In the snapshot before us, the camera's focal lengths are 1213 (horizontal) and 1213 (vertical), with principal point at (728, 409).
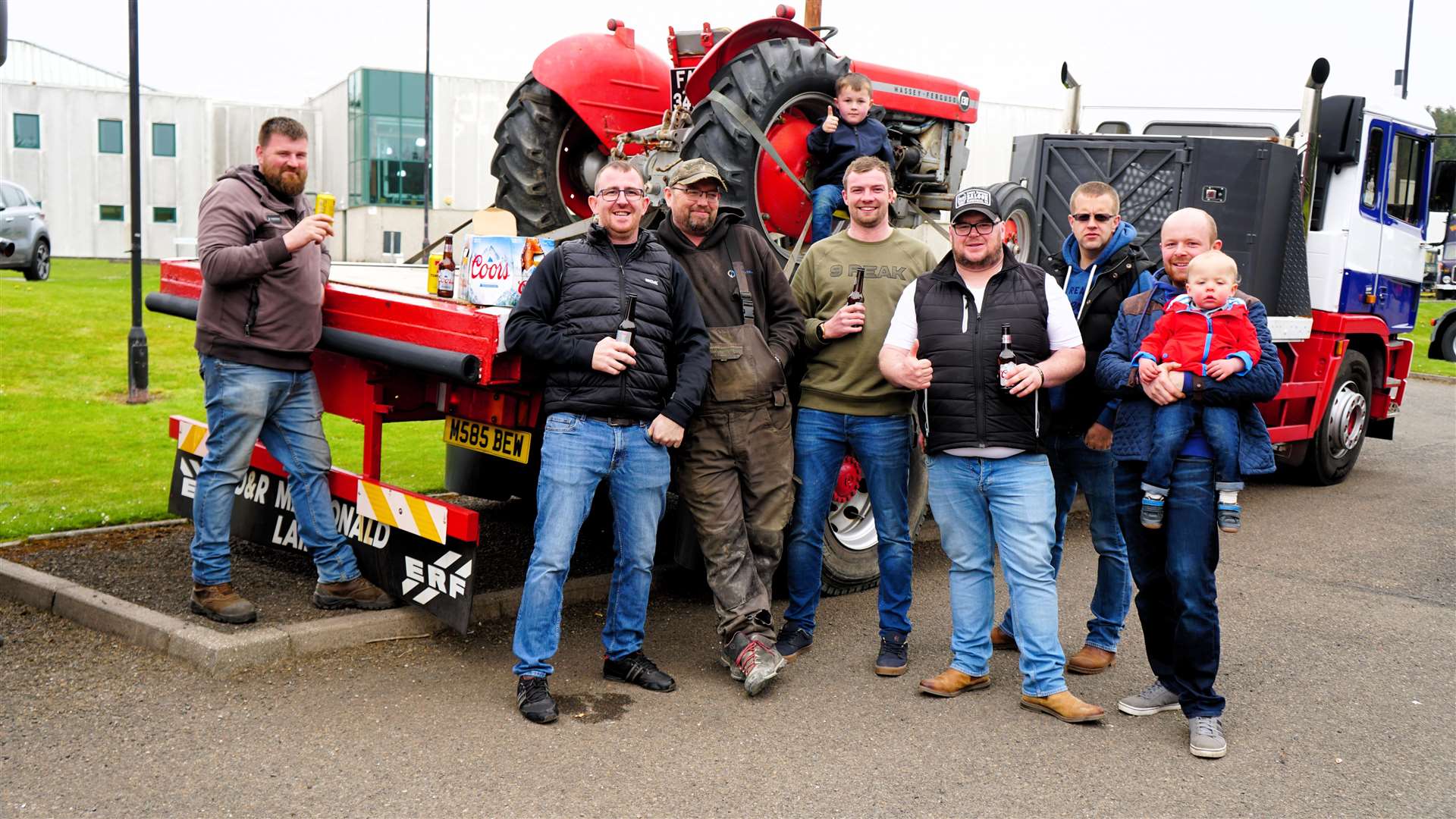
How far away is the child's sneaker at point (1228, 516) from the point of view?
4.14 meters

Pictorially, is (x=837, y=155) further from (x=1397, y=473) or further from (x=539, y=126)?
(x=1397, y=473)

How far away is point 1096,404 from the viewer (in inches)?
188

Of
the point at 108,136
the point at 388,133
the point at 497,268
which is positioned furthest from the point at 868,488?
the point at 108,136

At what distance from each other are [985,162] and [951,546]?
39.9m

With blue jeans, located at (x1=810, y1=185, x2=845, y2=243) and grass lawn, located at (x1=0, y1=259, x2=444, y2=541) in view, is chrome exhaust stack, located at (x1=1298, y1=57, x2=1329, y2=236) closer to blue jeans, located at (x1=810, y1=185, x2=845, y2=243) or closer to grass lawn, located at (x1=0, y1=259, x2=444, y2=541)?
blue jeans, located at (x1=810, y1=185, x2=845, y2=243)

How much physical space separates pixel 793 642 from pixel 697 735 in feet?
3.22

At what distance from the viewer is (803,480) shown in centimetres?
Result: 498

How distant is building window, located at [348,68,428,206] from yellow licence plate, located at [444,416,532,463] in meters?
37.7

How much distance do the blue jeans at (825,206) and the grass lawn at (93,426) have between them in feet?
10.1

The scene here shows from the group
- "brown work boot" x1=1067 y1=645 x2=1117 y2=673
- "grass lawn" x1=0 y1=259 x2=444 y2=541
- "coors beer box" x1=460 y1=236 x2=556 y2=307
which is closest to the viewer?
"coors beer box" x1=460 y1=236 x2=556 y2=307

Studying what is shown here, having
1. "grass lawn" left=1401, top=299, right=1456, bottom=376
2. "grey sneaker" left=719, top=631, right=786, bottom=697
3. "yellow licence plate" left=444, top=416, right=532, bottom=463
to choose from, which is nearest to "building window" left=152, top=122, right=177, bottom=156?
"grass lawn" left=1401, top=299, right=1456, bottom=376

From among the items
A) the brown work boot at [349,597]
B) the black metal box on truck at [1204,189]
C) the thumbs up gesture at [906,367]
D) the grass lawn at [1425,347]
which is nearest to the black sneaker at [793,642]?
the thumbs up gesture at [906,367]

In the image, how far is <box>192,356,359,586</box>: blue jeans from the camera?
4.81 metres

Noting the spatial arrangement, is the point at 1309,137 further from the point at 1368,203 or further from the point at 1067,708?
the point at 1067,708
